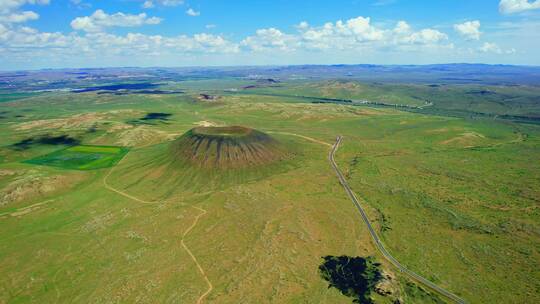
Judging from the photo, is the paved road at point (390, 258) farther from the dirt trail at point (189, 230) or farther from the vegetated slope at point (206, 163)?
the dirt trail at point (189, 230)

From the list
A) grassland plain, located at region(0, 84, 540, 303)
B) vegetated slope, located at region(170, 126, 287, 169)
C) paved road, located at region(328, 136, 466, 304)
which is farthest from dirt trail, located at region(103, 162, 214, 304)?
paved road, located at region(328, 136, 466, 304)

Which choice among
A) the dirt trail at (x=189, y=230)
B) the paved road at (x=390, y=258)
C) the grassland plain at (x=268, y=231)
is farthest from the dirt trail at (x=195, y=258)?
the paved road at (x=390, y=258)

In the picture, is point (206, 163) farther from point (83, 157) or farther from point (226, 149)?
→ point (83, 157)

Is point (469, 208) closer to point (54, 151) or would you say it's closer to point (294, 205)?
point (294, 205)

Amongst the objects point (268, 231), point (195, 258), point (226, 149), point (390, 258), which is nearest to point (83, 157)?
point (226, 149)

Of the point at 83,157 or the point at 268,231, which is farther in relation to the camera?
the point at 83,157

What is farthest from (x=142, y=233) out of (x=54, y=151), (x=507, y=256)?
(x=54, y=151)
